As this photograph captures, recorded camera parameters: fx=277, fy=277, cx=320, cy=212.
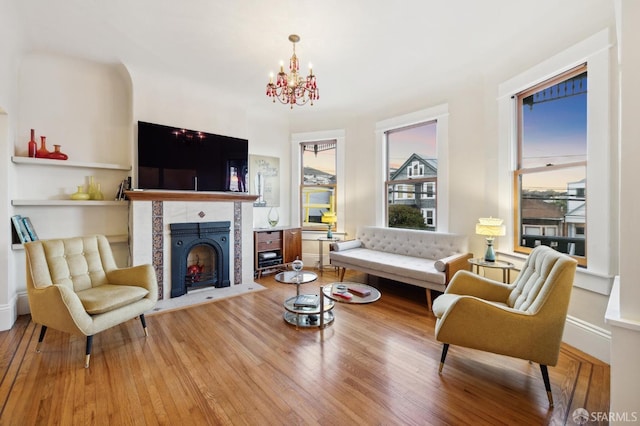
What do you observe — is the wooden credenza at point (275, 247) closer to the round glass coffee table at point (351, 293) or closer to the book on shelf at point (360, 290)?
the round glass coffee table at point (351, 293)

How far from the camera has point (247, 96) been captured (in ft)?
14.5

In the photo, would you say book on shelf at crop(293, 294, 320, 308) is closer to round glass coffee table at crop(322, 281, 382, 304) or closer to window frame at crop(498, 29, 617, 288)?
round glass coffee table at crop(322, 281, 382, 304)

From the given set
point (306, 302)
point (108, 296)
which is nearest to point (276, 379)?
point (306, 302)

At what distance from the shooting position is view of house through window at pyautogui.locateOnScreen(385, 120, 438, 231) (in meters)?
4.34

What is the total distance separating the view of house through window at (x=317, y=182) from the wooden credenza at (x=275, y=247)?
524 millimetres

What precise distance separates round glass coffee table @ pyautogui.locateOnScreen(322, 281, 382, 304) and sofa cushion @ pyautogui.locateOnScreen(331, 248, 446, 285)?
0.98m

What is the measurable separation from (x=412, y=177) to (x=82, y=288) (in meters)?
4.42

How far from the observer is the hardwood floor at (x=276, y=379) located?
166 cm

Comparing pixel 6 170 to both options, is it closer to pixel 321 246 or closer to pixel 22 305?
pixel 22 305

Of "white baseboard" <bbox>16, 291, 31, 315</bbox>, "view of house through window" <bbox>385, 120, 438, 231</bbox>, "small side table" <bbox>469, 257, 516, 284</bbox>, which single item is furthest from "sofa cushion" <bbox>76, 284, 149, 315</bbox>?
"view of house through window" <bbox>385, 120, 438, 231</bbox>

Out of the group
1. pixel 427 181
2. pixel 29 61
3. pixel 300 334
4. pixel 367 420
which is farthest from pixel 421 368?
pixel 29 61

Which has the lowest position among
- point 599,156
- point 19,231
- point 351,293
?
point 351,293

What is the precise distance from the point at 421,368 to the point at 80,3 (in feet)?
13.9

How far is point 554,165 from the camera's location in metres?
2.80
